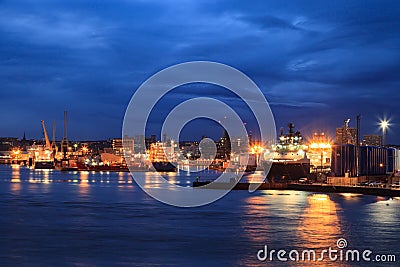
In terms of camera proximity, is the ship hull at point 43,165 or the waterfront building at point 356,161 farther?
the ship hull at point 43,165

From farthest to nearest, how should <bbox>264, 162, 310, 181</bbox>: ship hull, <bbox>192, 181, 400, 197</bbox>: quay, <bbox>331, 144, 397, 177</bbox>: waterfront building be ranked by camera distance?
<bbox>264, 162, 310, 181</bbox>: ship hull
<bbox>331, 144, 397, 177</bbox>: waterfront building
<bbox>192, 181, 400, 197</bbox>: quay

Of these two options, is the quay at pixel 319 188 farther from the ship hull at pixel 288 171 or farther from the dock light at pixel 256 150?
the dock light at pixel 256 150

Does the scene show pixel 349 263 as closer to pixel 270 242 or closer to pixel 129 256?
pixel 270 242

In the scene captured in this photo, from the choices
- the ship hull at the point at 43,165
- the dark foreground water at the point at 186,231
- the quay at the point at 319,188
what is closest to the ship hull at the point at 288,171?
the quay at the point at 319,188

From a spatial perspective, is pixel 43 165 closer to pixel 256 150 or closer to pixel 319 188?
pixel 256 150

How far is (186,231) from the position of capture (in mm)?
22031

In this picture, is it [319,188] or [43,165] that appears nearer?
[319,188]

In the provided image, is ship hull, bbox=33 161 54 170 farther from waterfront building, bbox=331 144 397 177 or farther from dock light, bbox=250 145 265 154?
waterfront building, bbox=331 144 397 177

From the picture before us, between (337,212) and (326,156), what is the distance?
41650 millimetres


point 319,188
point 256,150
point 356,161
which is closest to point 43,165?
point 256,150

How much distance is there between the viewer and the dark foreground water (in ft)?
53.9

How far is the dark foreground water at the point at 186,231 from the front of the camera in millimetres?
16438

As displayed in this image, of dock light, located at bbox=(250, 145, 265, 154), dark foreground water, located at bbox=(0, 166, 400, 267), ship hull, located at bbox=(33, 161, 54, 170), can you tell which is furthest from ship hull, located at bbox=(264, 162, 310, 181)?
ship hull, located at bbox=(33, 161, 54, 170)

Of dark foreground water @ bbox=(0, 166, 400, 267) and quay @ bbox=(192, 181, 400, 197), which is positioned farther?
quay @ bbox=(192, 181, 400, 197)
